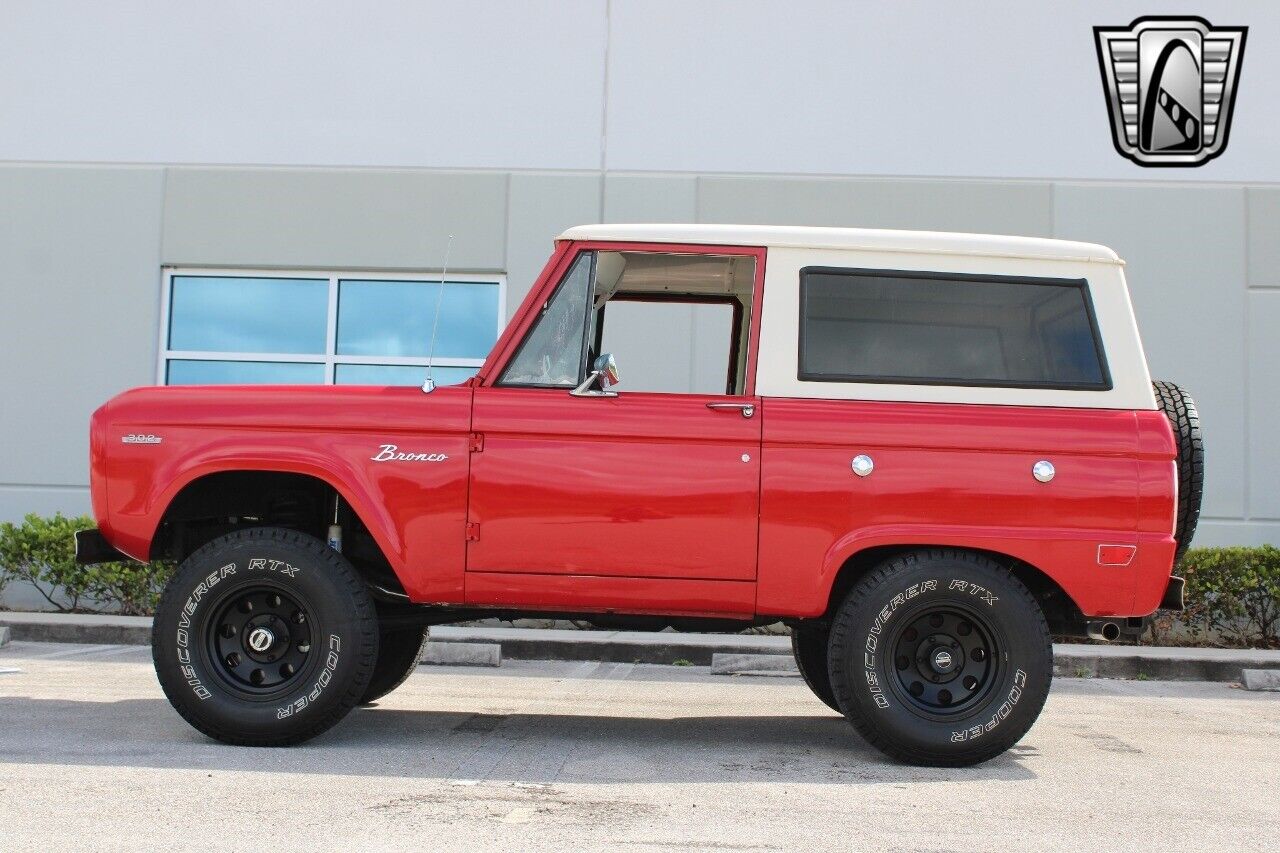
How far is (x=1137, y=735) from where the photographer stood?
6.44 m

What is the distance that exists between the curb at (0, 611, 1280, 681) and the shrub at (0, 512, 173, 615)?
0.86 metres

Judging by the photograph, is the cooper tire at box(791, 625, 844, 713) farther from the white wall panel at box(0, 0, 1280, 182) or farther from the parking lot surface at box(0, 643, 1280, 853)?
the white wall panel at box(0, 0, 1280, 182)

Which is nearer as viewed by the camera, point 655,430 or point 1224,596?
point 655,430

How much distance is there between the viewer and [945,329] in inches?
213

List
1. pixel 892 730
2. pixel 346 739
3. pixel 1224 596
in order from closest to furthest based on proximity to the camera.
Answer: pixel 892 730, pixel 346 739, pixel 1224 596

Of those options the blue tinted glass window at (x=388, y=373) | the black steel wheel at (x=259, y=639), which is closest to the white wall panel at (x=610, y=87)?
the blue tinted glass window at (x=388, y=373)

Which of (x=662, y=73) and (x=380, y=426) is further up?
(x=662, y=73)

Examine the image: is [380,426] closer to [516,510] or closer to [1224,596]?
[516,510]

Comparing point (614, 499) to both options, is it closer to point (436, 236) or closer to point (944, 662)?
point (944, 662)

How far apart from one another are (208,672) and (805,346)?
9.35 feet

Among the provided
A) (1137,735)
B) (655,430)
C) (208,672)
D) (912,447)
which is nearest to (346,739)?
(208,672)

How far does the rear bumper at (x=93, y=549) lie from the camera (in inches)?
212

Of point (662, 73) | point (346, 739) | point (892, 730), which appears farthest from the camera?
point (662, 73)

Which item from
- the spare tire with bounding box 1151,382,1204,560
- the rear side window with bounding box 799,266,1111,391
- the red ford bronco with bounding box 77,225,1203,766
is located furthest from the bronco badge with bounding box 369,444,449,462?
the spare tire with bounding box 1151,382,1204,560
